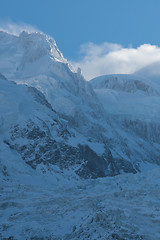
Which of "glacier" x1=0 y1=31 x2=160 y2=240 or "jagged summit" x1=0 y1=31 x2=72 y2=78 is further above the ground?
"jagged summit" x1=0 y1=31 x2=72 y2=78

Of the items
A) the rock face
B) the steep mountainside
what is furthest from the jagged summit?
the steep mountainside

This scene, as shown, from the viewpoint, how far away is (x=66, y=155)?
71.8 meters

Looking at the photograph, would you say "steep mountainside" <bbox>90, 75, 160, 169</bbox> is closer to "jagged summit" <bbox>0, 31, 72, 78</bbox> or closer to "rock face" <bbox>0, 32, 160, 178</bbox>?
"rock face" <bbox>0, 32, 160, 178</bbox>

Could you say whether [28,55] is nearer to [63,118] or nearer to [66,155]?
[63,118]

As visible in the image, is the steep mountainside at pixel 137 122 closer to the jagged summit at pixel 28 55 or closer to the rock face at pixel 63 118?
the rock face at pixel 63 118

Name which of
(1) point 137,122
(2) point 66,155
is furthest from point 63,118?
(1) point 137,122

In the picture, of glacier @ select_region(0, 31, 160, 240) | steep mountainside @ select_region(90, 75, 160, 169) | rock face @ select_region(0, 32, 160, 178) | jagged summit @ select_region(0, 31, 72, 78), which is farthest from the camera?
jagged summit @ select_region(0, 31, 72, 78)

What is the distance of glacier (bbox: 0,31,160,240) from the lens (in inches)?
1240

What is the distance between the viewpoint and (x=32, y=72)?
145250 millimetres

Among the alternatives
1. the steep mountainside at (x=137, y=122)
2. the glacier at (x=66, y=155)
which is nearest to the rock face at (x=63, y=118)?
the steep mountainside at (x=137, y=122)

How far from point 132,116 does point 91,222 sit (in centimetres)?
12927

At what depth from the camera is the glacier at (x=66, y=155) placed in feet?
103

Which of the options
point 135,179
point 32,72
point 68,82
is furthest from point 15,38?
point 135,179

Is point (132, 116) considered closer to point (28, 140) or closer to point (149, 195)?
point (28, 140)
